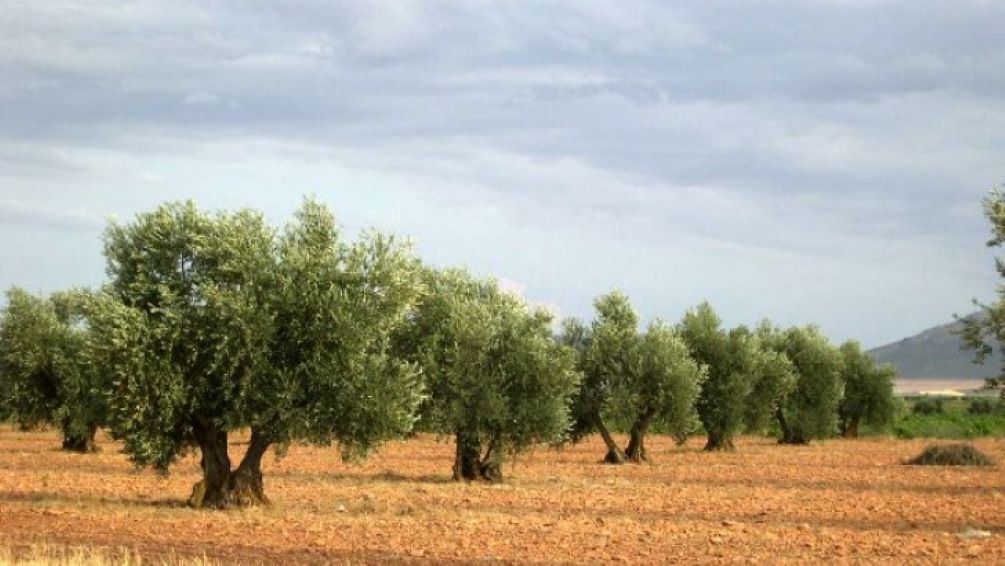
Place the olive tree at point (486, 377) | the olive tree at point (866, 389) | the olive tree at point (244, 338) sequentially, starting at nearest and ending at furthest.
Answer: the olive tree at point (244, 338) < the olive tree at point (486, 377) < the olive tree at point (866, 389)

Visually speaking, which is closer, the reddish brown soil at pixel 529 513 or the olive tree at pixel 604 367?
the reddish brown soil at pixel 529 513

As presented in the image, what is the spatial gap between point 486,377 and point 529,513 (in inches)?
429

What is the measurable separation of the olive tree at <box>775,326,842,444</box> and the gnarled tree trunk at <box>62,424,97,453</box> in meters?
42.9

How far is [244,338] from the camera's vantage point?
95.2 ft

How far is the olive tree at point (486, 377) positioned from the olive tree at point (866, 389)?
164ft

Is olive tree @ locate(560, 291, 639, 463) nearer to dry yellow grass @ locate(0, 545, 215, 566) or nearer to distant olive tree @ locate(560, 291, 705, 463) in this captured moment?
distant olive tree @ locate(560, 291, 705, 463)

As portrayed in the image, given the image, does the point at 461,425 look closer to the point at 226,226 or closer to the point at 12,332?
the point at 226,226

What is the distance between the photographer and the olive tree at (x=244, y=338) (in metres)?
29.0

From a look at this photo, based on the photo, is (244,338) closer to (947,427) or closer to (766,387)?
(766,387)

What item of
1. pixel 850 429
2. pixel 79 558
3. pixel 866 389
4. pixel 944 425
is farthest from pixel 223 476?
pixel 944 425

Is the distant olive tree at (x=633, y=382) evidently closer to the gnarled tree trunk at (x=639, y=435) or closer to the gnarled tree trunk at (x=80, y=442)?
the gnarled tree trunk at (x=639, y=435)

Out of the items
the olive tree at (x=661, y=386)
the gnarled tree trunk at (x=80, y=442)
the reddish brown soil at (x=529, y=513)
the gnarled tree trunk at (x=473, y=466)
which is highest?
the olive tree at (x=661, y=386)

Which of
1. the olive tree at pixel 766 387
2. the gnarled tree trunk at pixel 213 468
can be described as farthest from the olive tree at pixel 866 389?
the gnarled tree trunk at pixel 213 468

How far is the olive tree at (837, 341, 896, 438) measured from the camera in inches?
3442
